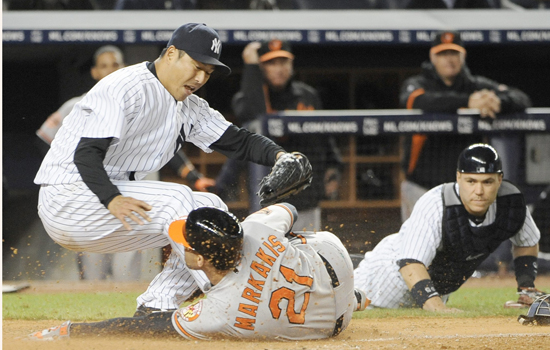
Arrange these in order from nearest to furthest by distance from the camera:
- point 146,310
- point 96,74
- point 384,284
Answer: point 146,310, point 384,284, point 96,74

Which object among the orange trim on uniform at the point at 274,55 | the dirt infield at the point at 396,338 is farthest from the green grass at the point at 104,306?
the orange trim on uniform at the point at 274,55

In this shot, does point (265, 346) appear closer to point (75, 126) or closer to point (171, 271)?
point (171, 271)

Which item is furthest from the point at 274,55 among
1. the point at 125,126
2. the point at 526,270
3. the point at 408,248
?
the point at 125,126

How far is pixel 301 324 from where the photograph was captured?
3109 millimetres

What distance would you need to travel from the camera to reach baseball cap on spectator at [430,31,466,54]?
5.79m

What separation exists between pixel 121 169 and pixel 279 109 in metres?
2.68

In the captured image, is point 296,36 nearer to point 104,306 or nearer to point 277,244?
point 104,306

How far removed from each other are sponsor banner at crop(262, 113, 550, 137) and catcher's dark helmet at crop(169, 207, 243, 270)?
9.10 feet

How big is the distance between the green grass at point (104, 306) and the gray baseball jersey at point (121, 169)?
87cm

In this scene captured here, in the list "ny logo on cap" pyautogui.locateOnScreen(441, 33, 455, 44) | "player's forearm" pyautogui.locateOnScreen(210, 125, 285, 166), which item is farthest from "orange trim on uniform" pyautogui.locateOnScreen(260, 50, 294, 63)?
"player's forearm" pyautogui.locateOnScreen(210, 125, 285, 166)

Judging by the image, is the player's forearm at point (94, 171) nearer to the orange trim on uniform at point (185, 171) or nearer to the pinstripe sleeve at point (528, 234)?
the pinstripe sleeve at point (528, 234)

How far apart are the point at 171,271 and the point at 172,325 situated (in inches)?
15.1

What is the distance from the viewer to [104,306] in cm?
443

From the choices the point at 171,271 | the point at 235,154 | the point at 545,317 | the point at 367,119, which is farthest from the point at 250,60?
the point at 545,317
